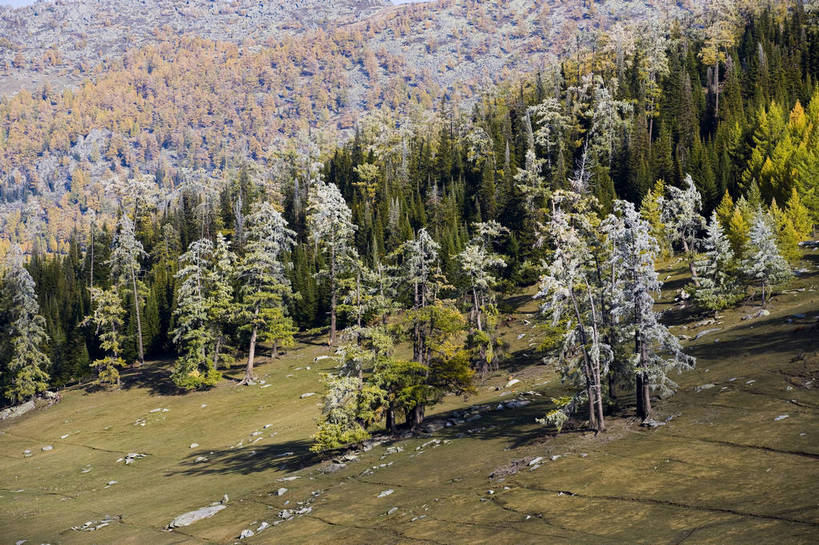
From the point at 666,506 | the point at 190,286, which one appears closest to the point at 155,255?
the point at 190,286

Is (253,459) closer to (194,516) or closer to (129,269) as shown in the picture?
(194,516)

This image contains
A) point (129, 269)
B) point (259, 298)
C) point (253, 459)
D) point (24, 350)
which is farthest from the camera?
point (129, 269)

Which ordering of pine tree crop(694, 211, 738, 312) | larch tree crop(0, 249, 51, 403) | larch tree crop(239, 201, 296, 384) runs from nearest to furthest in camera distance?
pine tree crop(694, 211, 738, 312), larch tree crop(239, 201, 296, 384), larch tree crop(0, 249, 51, 403)

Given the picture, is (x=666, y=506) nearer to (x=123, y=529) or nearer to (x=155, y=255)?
(x=123, y=529)

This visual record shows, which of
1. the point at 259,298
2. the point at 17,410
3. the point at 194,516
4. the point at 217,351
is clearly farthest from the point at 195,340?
the point at 194,516

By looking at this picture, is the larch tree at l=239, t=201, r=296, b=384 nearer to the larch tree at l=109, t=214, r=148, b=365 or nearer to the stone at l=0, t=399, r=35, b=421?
the larch tree at l=109, t=214, r=148, b=365

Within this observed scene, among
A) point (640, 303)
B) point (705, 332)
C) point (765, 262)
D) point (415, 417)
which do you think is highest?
point (640, 303)

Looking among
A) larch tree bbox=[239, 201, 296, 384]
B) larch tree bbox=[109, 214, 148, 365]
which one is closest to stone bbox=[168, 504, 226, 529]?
larch tree bbox=[239, 201, 296, 384]
